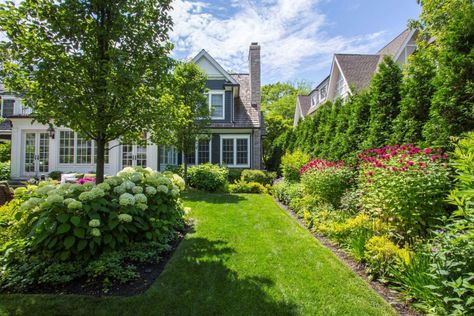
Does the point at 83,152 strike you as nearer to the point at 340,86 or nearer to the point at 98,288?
the point at 98,288

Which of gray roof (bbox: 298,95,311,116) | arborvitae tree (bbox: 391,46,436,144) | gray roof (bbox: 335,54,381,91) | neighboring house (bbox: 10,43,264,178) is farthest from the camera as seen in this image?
gray roof (bbox: 298,95,311,116)

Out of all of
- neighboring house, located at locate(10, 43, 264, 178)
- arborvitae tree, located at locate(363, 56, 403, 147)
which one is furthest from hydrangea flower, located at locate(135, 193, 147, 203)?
neighboring house, located at locate(10, 43, 264, 178)

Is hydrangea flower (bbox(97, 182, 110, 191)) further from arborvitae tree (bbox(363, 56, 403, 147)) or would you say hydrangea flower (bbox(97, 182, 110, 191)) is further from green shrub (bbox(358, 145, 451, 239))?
arborvitae tree (bbox(363, 56, 403, 147))

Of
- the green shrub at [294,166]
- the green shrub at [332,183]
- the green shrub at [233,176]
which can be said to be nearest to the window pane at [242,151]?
the green shrub at [233,176]

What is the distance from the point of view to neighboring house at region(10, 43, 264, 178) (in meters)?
14.5

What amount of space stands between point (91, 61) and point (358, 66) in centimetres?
2029

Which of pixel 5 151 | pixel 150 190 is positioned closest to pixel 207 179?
pixel 150 190

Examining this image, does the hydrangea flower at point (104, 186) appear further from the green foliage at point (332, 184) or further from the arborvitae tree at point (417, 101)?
the arborvitae tree at point (417, 101)

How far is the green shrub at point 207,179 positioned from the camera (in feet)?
39.4

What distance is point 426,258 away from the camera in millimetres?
3209

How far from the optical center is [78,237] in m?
3.48

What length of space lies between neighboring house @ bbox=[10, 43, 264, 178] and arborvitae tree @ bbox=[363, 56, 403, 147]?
818cm

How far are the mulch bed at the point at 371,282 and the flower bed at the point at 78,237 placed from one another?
3.12 meters

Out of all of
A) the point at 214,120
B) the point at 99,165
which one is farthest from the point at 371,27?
the point at 99,165
